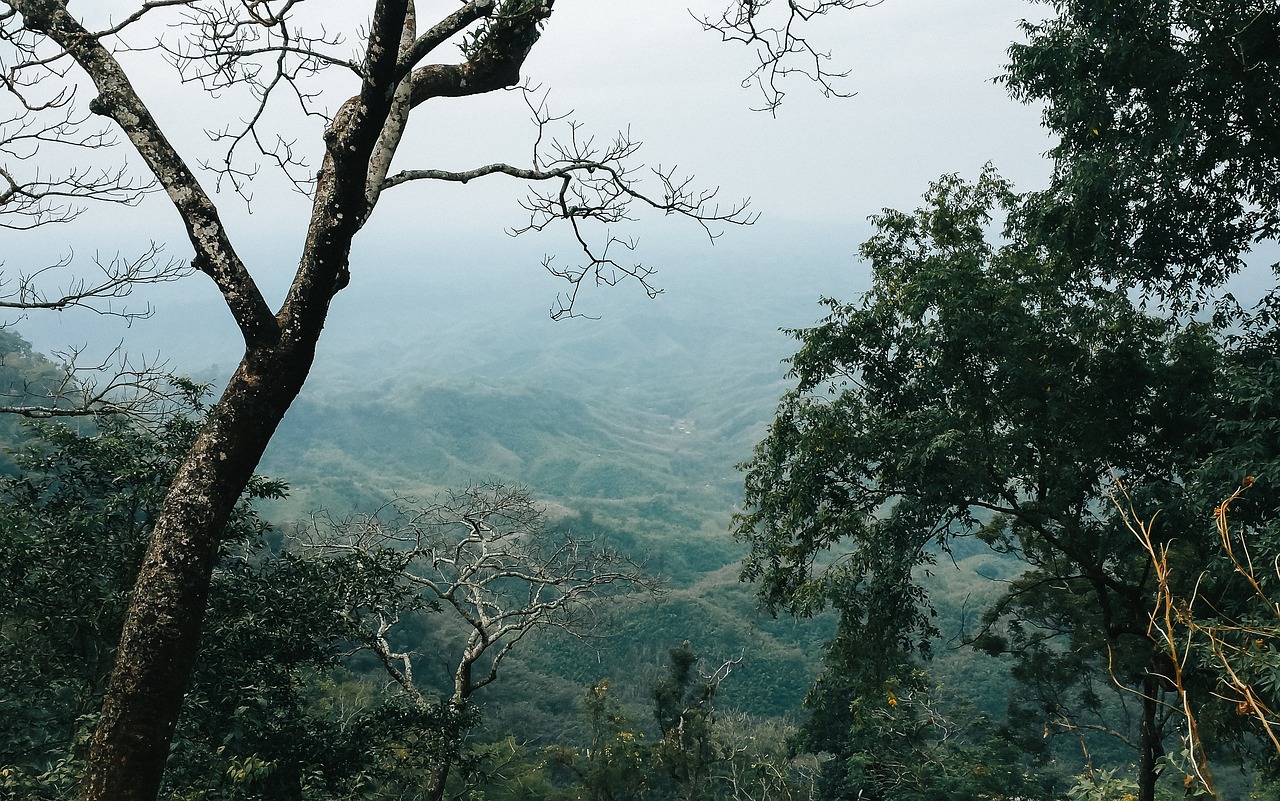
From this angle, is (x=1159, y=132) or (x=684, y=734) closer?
(x=1159, y=132)

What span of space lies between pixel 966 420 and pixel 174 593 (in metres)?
7.39

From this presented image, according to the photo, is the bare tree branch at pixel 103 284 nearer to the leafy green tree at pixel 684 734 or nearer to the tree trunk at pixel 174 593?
the tree trunk at pixel 174 593

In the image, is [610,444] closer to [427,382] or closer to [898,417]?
[427,382]

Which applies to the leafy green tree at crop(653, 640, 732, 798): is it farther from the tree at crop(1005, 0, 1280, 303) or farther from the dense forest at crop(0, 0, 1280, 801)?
the tree at crop(1005, 0, 1280, 303)

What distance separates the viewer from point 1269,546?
527 centimetres

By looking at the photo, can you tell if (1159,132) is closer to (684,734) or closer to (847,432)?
(847,432)

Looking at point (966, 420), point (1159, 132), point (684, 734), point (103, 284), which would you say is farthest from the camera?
point (684, 734)

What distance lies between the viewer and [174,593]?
293 centimetres

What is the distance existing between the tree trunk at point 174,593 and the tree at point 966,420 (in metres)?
6.21

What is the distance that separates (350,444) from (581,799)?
126 metres

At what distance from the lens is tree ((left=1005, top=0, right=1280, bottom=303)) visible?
700 centimetres

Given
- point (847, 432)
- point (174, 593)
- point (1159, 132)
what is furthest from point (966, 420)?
point (174, 593)

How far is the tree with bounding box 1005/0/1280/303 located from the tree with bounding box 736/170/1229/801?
0.73 m

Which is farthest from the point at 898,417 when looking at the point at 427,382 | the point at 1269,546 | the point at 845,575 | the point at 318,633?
the point at 427,382
